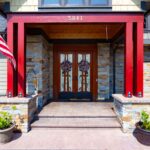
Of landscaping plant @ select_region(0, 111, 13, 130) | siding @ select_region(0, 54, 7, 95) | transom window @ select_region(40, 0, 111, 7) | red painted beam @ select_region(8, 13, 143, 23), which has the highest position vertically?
transom window @ select_region(40, 0, 111, 7)

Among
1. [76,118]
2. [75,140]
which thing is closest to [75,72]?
[76,118]

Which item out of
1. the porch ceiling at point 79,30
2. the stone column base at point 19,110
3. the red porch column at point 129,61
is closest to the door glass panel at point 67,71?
the porch ceiling at point 79,30

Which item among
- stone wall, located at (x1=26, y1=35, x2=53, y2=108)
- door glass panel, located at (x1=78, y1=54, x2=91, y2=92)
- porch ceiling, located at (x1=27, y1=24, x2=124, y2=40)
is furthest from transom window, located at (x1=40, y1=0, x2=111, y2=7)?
door glass panel, located at (x1=78, y1=54, x2=91, y2=92)

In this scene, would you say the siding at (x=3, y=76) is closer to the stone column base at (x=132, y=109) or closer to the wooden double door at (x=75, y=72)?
the wooden double door at (x=75, y=72)

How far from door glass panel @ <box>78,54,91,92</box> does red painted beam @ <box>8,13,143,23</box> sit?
374cm

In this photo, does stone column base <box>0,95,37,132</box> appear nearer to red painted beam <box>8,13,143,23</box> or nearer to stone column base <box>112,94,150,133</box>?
red painted beam <box>8,13,143,23</box>

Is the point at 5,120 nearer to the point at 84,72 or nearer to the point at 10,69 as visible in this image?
the point at 10,69

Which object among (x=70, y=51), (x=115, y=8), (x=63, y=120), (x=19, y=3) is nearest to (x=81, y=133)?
(x=63, y=120)

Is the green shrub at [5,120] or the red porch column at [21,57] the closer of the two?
the green shrub at [5,120]

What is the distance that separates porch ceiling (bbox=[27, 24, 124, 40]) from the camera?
25.3 ft

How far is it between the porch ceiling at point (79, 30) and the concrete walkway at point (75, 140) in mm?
3594

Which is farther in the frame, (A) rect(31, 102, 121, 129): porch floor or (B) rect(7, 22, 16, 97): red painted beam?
(B) rect(7, 22, 16, 97): red painted beam

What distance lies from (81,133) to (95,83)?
4476 mm

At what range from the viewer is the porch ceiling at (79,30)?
772cm
